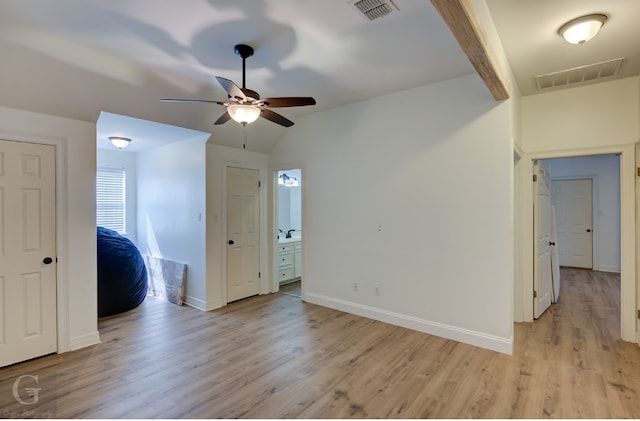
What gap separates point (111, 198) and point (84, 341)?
3142 mm

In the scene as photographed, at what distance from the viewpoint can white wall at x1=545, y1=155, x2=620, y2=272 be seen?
636 cm

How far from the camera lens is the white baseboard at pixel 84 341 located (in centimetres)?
311

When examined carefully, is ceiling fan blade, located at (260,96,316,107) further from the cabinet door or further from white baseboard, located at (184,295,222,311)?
the cabinet door

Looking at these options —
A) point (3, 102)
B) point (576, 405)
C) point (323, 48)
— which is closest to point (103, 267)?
point (3, 102)

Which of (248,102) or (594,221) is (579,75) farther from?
(594,221)

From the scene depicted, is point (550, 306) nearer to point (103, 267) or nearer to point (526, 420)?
point (526, 420)

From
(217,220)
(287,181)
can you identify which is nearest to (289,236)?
(287,181)

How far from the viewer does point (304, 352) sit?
9.98 ft

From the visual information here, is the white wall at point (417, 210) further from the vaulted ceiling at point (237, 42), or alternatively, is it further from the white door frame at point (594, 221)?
the white door frame at point (594, 221)

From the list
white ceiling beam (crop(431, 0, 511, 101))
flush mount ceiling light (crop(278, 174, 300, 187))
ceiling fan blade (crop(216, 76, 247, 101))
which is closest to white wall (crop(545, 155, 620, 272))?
white ceiling beam (crop(431, 0, 511, 101))

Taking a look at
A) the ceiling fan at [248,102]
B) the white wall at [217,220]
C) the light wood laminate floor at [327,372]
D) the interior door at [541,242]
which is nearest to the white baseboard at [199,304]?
the white wall at [217,220]

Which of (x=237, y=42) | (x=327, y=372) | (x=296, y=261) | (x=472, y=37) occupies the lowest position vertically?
(x=327, y=372)

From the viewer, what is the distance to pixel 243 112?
2.53 meters

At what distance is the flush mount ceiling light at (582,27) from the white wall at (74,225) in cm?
439
